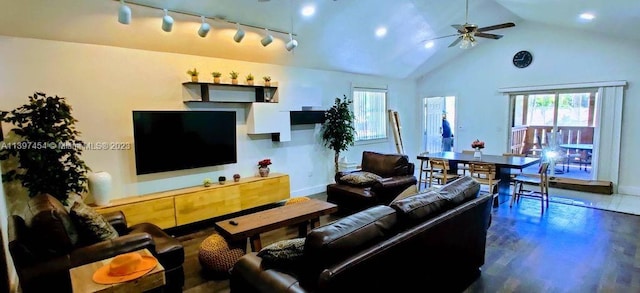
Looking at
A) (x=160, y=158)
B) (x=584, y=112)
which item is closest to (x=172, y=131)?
(x=160, y=158)

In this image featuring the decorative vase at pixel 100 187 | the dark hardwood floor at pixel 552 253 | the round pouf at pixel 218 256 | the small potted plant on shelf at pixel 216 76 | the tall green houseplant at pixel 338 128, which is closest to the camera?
the dark hardwood floor at pixel 552 253

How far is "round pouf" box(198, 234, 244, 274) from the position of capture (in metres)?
3.09

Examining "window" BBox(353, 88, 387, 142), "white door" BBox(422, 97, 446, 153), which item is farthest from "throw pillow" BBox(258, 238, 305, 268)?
"white door" BBox(422, 97, 446, 153)

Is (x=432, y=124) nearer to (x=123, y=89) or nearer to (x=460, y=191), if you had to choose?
(x=460, y=191)

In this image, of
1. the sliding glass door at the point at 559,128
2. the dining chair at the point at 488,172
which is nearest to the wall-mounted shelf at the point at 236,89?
the dining chair at the point at 488,172

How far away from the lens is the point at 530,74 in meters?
6.88

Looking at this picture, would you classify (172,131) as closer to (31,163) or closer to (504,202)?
(31,163)

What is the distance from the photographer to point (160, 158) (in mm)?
4320

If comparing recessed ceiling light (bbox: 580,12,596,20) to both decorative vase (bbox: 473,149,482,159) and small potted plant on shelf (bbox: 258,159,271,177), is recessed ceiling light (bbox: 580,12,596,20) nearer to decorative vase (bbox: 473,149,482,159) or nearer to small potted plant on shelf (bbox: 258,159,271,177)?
decorative vase (bbox: 473,149,482,159)

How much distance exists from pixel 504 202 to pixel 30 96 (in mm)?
6660

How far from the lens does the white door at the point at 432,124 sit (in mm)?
8461

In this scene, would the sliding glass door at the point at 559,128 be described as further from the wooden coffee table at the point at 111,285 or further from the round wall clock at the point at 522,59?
the wooden coffee table at the point at 111,285

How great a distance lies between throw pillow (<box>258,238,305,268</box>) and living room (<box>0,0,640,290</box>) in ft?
8.28

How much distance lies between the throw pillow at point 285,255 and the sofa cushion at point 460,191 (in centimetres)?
129
